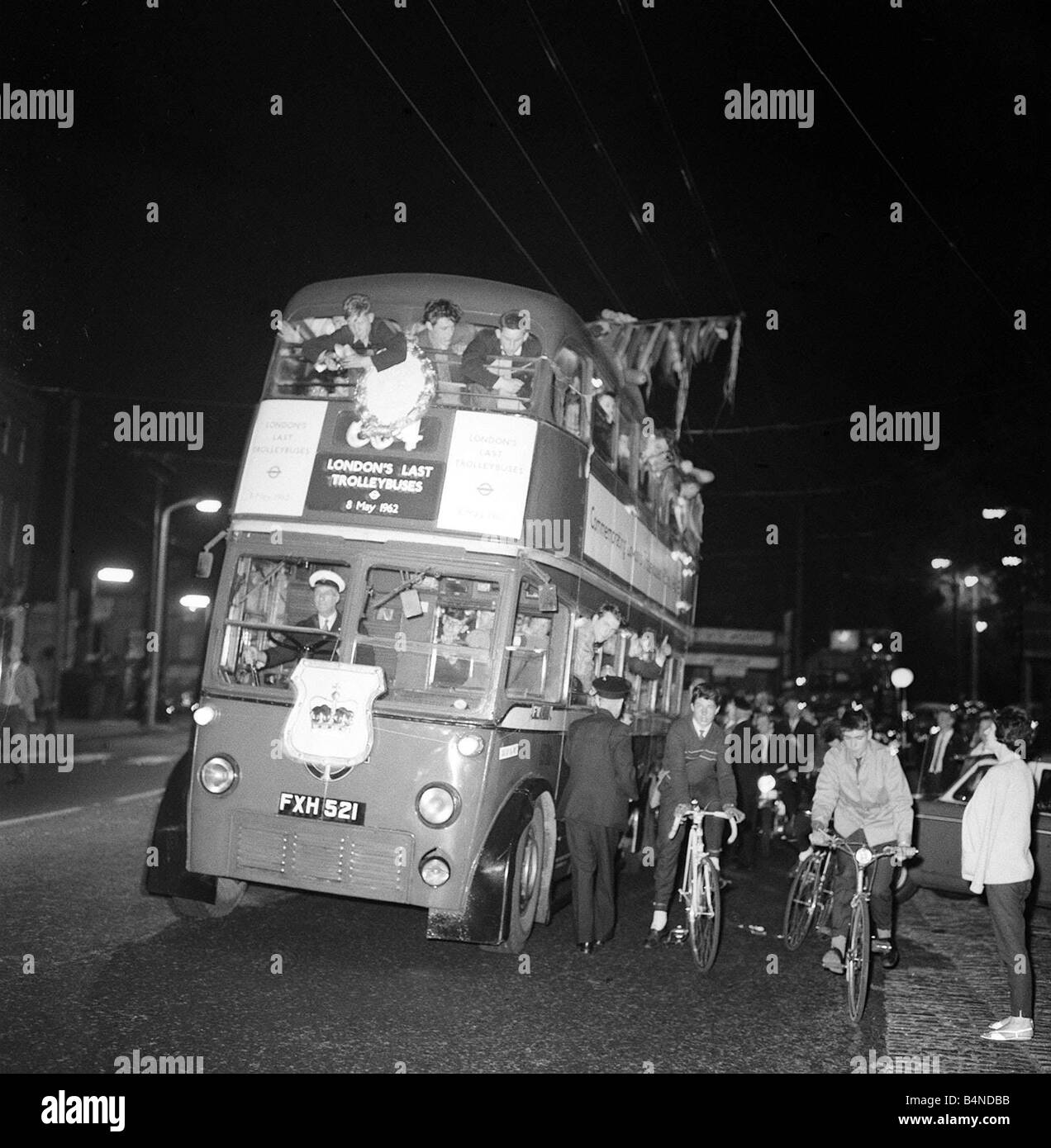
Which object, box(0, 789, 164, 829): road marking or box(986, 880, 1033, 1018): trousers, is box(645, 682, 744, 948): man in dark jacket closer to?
box(986, 880, 1033, 1018): trousers

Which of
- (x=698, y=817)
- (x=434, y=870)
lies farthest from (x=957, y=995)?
(x=434, y=870)

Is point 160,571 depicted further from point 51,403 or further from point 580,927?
point 580,927

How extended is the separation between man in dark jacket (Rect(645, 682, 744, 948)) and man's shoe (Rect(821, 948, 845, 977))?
111 cm

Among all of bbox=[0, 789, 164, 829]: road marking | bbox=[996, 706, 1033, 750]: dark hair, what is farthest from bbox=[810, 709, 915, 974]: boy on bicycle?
bbox=[0, 789, 164, 829]: road marking

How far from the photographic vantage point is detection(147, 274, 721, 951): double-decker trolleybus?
7.79 metres

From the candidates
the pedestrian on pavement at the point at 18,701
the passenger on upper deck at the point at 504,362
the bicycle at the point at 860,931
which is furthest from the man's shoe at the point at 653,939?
the pedestrian on pavement at the point at 18,701

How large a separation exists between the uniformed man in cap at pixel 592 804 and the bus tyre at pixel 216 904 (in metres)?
2.30

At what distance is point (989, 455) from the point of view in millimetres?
23859

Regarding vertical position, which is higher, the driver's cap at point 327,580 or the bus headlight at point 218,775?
the driver's cap at point 327,580

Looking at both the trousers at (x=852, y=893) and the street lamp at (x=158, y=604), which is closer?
the trousers at (x=852, y=893)

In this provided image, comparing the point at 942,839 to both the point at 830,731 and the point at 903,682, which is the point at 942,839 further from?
the point at 903,682

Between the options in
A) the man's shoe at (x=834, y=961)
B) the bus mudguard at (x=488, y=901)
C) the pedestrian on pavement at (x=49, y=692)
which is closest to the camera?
the bus mudguard at (x=488, y=901)

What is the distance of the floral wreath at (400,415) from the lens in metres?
8.43

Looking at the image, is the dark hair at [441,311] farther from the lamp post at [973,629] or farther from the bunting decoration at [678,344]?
the lamp post at [973,629]
